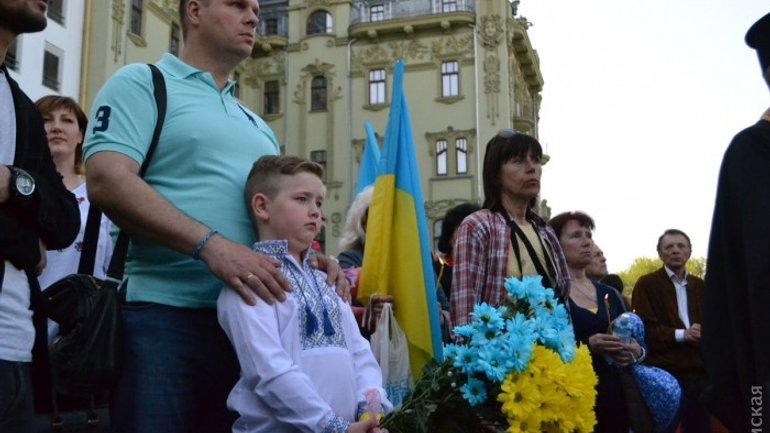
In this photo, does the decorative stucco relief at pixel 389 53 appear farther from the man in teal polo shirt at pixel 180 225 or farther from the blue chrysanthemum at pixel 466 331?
the blue chrysanthemum at pixel 466 331

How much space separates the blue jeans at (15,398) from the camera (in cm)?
201

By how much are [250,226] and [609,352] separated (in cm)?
275

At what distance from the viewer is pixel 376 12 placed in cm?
3173

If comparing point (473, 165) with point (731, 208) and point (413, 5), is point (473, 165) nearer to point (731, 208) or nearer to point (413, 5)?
point (413, 5)

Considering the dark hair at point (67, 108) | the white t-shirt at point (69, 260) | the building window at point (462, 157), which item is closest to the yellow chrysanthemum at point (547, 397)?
the white t-shirt at point (69, 260)

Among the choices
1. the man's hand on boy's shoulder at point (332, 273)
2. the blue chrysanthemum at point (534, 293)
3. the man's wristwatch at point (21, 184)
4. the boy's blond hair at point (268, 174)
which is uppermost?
the boy's blond hair at point (268, 174)

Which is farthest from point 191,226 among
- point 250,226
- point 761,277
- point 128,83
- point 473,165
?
point 473,165

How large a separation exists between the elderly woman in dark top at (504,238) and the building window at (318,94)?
27594 mm

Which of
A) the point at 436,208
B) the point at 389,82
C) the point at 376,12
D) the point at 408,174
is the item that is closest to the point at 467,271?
the point at 408,174

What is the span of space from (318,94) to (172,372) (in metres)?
29.9

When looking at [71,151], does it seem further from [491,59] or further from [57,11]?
[491,59]

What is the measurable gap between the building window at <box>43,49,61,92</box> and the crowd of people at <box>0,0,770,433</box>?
771 inches

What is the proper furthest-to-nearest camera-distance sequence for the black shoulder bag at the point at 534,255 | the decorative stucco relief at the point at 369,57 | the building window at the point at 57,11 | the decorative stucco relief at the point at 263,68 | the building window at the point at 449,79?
the decorative stucco relief at the point at 263,68
the decorative stucco relief at the point at 369,57
the building window at the point at 449,79
the building window at the point at 57,11
the black shoulder bag at the point at 534,255

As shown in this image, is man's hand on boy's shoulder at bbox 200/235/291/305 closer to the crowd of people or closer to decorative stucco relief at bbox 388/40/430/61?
the crowd of people
